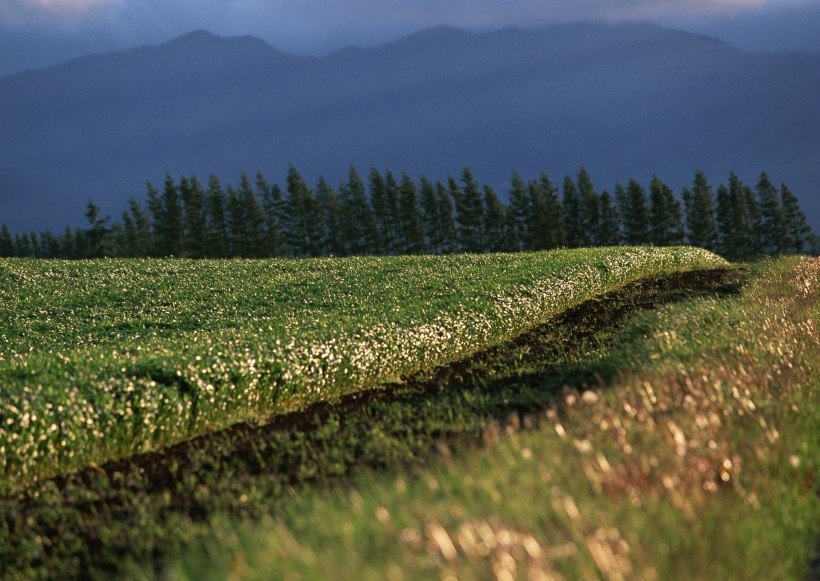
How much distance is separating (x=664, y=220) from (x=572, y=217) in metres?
11.0

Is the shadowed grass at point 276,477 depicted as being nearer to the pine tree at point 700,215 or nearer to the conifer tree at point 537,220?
the conifer tree at point 537,220

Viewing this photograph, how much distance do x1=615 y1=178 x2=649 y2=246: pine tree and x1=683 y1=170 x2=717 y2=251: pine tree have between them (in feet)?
20.6

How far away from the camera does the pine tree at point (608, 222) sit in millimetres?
92938

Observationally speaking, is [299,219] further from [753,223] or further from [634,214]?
[753,223]

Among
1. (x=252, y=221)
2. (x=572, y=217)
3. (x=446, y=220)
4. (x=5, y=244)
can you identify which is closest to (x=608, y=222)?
(x=572, y=217)

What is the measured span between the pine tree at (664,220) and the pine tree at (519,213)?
15086 millimetres

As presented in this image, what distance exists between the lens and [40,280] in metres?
28.4

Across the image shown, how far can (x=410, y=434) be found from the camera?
10500 millimetres

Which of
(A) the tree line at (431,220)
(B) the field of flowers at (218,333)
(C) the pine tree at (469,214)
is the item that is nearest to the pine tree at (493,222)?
(A) the tree line at (431,220)

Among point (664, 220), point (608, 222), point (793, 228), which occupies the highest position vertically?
point (608, 222)

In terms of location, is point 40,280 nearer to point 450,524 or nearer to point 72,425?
point 72,425

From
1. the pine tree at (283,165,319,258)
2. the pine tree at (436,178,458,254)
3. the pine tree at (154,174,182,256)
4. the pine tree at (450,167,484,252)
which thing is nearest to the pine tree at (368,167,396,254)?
the pine tree at (436,178,458,254)

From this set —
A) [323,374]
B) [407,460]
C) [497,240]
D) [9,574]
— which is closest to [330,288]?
[323,374]

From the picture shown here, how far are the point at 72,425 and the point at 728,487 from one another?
28.1 ft
